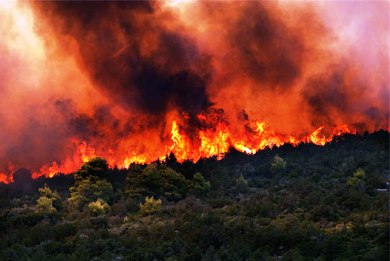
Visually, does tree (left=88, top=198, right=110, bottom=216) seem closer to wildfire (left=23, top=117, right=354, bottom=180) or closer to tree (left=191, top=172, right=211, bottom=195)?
tree (left=191, top=172, right=211, bottom=195)

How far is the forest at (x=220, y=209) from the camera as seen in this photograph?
2689 centimetres

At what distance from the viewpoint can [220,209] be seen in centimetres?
3700

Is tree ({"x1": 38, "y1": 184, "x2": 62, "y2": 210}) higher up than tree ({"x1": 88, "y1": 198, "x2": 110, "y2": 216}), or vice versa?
tree ({"x1": 38, "y1": 184, "x2": 62, "y2": 210})

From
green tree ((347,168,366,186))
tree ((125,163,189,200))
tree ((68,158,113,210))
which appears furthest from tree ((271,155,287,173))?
tree ((68,158,113,210))

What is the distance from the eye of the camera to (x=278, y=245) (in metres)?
27.3

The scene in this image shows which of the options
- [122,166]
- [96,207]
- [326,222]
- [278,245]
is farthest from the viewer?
Answer: [122,166]

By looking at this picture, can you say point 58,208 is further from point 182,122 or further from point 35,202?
point 182,122

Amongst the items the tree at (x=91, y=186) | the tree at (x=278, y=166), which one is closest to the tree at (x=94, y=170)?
the tree at (x=91, y=186)

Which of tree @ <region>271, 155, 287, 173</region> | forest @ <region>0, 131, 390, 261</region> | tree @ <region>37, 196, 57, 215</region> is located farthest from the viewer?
tree @ <region>271, 155, 287, 173</region>

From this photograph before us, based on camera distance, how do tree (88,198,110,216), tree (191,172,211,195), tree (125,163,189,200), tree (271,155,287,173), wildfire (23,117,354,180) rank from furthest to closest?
wildfire (23,117,354,180)
tree (271,155,287,173)
tree (191,172,211,195)
tree (125,163,189,200)
tree (88,198,110,216)

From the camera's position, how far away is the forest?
26891mm

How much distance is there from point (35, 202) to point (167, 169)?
11.7 m

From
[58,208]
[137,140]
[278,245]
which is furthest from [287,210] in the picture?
[137,140]

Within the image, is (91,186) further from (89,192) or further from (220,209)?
(220,209)
